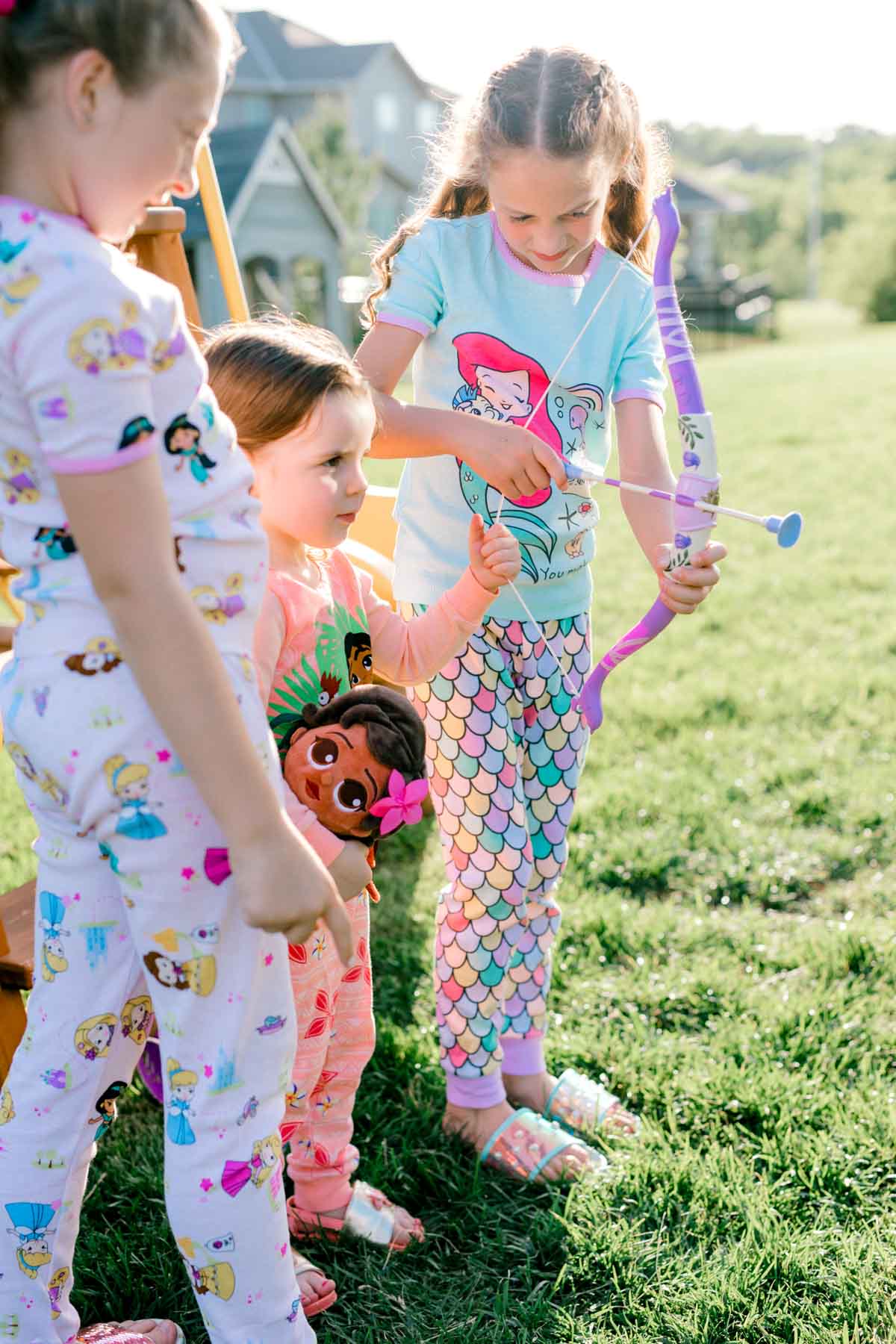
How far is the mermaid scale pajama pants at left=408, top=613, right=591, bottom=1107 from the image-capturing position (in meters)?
1.90

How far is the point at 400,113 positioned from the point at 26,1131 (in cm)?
3538

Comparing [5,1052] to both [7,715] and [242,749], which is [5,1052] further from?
[242,749]

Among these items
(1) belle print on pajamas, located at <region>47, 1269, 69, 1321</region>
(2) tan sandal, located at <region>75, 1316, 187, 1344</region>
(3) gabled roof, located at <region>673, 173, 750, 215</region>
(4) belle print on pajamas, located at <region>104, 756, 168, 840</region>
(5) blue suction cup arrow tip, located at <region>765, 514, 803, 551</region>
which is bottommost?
(2) tan sandal, located at <region>75, 1316, 187, 1344</region>

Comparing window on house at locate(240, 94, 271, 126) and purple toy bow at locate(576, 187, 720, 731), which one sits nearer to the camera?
purple toy bow at locate(576, 187, 720, 731)

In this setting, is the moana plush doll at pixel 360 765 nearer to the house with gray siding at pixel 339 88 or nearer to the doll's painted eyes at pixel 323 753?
the doll's painted eyes at pixel 323 753

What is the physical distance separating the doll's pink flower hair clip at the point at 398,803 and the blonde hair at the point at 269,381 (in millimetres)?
402

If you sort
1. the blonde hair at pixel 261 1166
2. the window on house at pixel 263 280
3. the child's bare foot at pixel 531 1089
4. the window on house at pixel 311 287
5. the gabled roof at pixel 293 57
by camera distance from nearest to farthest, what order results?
the blonde hair at pixel 261 1166 → the child's bare foot at pixel 531 1089 → the window on house at pixel 263 280 → the window on house at pixel 311 287 → the gabled roof at pixel 293 57

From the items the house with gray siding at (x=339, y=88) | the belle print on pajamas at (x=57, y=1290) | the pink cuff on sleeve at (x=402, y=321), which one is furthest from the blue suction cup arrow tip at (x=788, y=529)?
the house with gray siding at (x=339, y=88)

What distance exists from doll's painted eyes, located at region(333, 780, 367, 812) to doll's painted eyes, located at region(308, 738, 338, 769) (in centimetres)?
3

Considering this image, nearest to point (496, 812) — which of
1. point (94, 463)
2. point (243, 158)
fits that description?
point (94, 463)

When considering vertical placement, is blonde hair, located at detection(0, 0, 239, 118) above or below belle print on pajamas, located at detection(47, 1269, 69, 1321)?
above

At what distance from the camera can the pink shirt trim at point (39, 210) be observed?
1012mm

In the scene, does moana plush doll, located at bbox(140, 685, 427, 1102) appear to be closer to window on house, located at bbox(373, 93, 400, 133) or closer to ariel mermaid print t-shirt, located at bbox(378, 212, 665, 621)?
ariel mermaid print t-shirt, located at bbox(378, 212, 665, 621)

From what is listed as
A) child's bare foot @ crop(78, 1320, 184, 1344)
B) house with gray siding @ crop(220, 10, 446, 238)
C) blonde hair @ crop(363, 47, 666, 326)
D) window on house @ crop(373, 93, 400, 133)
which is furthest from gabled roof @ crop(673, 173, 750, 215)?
child's bare foot @ crop(78, 1320, 184, 1344)
